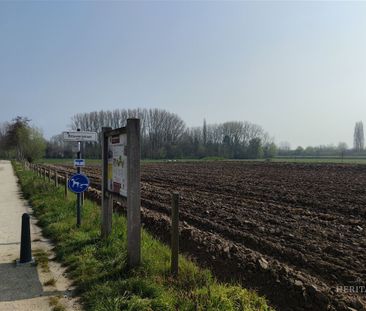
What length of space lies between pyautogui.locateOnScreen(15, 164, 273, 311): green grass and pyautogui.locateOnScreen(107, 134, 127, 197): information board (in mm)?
1066

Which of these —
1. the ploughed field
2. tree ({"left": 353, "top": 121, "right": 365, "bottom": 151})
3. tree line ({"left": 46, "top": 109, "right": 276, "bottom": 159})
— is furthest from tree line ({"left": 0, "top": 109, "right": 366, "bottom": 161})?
the ploughed field

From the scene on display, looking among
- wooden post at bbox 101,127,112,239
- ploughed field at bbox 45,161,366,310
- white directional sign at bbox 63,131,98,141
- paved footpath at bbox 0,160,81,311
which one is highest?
white directional sign at bbox 63,131,98,141

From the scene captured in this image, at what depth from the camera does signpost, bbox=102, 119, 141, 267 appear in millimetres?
5969

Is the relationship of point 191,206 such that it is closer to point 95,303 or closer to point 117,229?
point 117,229

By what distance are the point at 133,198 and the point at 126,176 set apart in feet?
1.94

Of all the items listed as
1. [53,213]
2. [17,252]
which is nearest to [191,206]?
[53,213]

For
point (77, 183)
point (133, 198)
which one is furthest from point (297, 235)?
point (77, 183)

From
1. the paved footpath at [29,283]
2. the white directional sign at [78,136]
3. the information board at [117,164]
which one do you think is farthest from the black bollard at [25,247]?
the white directional sign at [78,136]

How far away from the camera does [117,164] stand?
7160mm

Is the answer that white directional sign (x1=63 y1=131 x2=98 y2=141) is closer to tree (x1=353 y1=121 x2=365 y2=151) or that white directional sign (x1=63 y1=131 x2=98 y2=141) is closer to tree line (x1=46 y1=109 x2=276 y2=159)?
tree line (x1=46 y1=109 x2=276 y2=159)

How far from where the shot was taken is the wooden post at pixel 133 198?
19.4 feet

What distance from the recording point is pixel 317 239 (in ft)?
26.5

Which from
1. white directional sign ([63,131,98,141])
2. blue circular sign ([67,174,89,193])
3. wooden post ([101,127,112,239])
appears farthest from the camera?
white directional sign ([63,131,98,141])

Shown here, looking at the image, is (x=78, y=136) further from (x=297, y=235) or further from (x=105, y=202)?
(x=297, y=235)
